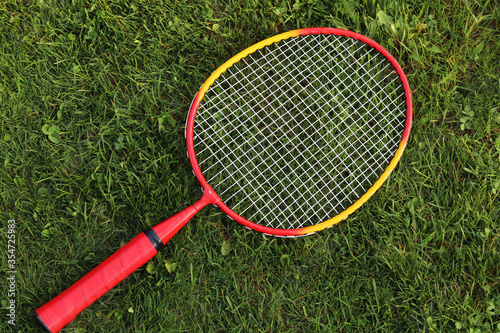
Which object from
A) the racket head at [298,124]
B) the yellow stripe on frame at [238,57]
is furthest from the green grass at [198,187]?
the yellow stripe on frame at [238,57]

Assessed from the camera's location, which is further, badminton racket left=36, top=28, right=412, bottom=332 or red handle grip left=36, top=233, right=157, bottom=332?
badminton racket left=36, top=28, right=412, bottom=332

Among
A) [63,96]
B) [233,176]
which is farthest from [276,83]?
[63,96]

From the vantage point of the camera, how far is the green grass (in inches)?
95.5

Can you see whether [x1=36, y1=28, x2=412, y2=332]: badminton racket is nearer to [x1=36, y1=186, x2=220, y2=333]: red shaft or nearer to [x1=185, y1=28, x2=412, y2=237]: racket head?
[x1=185, y1=28, x2=412, y2=237]: racket head

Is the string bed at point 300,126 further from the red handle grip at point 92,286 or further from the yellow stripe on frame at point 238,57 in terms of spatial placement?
the red handle grip at point 92,286

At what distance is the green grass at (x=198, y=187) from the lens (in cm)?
243

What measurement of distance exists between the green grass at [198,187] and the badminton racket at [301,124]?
16cm

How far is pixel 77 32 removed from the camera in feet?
9.09

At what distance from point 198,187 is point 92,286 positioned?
0.89m

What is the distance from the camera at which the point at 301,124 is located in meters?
2.65

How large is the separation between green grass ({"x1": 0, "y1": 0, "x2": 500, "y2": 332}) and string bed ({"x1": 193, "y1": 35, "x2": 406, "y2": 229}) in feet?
0.53

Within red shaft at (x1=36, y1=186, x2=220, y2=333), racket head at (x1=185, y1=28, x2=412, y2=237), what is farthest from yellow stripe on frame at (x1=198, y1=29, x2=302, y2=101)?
red shaft at (x1=36, y1=186, x2=220, y2=333)

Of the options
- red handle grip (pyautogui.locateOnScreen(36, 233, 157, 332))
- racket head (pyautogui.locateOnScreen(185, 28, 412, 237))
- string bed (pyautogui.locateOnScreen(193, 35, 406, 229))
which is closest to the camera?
red handle grip (pyautogui.locateOnScreen(36, 233, 157, 332))

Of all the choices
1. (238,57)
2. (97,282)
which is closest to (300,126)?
(238,57)
